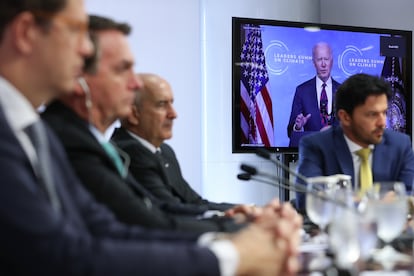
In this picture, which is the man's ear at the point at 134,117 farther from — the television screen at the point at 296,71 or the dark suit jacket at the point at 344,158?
the television screen at the point at 296,71

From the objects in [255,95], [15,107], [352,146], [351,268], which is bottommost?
[351,268]

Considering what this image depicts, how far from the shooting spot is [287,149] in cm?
510

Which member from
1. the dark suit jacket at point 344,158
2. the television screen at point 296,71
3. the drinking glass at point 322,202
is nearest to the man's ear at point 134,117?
the dark suit jacket at point 344,158

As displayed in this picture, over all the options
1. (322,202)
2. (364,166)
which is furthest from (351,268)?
(364,166)

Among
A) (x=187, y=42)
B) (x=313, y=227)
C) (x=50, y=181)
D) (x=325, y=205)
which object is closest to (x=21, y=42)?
(x=50, y=181)

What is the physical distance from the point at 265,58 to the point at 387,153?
1.84m

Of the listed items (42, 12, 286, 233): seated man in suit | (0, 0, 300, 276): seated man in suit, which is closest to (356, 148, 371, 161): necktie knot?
(42, 12, 286, 233): seated man in suit

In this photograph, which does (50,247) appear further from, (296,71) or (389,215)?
(296,71)

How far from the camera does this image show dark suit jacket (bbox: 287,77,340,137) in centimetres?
513

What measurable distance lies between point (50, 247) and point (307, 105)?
4267mm

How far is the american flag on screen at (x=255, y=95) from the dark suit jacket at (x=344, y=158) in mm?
1435

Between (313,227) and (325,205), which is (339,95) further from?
(325,205)

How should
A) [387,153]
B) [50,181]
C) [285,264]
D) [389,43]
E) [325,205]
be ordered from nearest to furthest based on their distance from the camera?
[50,181] → [285,264] → [325,205] → [387,153] → [389,43]

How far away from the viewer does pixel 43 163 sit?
1169mm
